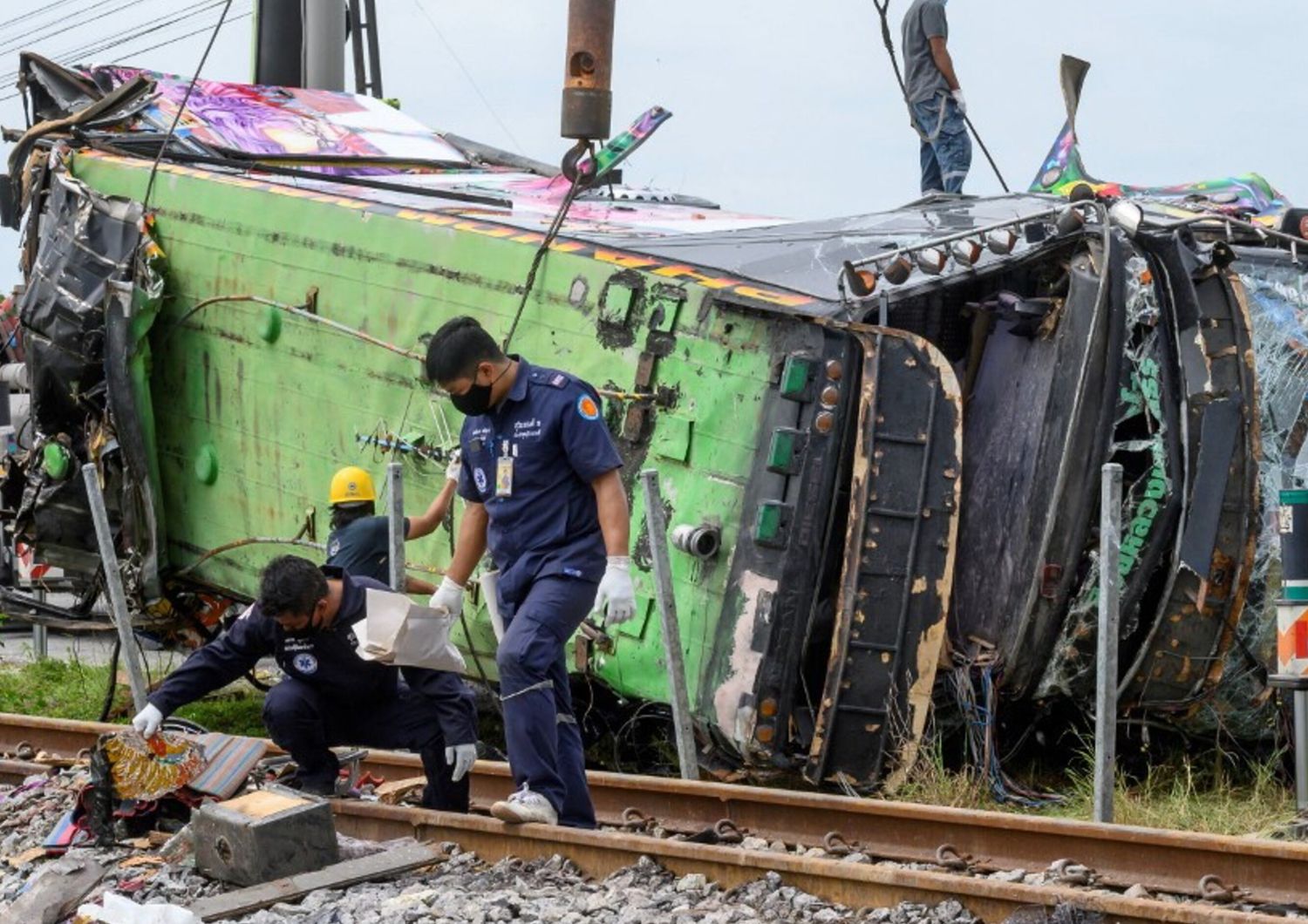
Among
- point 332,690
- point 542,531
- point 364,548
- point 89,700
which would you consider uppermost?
point 542,531

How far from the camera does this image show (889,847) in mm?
7375

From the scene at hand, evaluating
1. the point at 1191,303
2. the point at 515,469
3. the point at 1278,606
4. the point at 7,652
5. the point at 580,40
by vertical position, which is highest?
the point at 580,40

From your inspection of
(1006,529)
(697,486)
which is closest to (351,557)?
(697,486)

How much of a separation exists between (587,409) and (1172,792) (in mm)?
3247

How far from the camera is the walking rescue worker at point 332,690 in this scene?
7328 mm

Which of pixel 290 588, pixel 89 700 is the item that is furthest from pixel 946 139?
pixel 290 588

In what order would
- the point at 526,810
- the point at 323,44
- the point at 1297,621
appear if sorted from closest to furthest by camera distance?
the point at 526,810 < the point at 1297,621 < the point at 323,44

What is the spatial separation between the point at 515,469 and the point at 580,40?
191cm

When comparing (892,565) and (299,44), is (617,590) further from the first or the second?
(299,44)

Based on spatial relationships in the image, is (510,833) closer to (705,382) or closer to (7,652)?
(705,382)

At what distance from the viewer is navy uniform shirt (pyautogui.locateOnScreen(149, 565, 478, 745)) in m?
7.39

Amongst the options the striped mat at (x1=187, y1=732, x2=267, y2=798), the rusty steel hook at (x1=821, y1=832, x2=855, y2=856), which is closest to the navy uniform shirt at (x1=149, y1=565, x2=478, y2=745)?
the striped mat at (x1=187, y1=732, x2=267, y2=798)

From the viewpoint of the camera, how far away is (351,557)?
965cm

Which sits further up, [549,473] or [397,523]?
[549,473]
